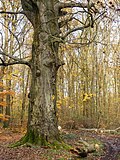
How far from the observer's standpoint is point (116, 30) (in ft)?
110

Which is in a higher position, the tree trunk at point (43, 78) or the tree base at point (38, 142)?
the tree trunk at point (43, 78)

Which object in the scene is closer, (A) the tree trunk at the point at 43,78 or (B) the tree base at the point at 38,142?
(B) the tree base at the point at 38,142

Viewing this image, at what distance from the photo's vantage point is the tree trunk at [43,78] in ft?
36.4

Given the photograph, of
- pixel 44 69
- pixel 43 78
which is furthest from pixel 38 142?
pixel 44 69

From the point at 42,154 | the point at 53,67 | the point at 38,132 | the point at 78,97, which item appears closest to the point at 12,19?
the point at 78,97

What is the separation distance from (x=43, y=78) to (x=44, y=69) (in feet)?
1.27

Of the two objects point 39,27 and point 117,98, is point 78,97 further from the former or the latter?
point 39,27

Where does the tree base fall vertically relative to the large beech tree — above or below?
below

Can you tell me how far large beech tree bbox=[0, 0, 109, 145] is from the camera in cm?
1110

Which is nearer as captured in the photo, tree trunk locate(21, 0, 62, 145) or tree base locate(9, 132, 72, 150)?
tree base locate(9, 132, 72, 150)

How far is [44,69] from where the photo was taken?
37.9 ft

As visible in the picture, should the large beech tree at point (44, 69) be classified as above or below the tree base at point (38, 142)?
above

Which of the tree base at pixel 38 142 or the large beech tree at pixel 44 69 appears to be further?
the large beech tree at pixel 44 69

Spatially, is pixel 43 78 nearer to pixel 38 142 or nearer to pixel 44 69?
pixel 44 69
